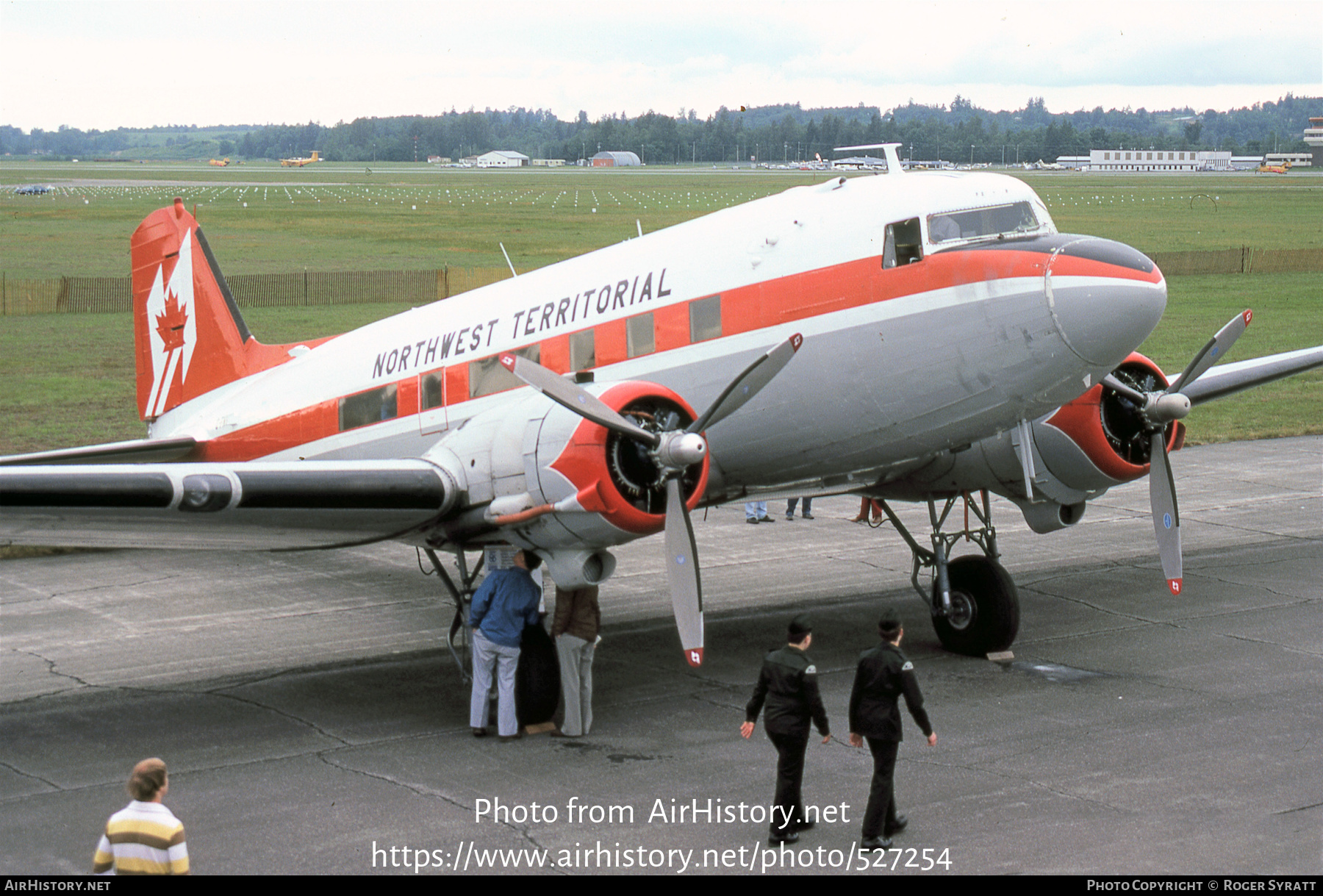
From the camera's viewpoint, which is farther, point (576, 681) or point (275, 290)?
point (275, 290)

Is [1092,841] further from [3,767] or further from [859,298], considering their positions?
[3,767]

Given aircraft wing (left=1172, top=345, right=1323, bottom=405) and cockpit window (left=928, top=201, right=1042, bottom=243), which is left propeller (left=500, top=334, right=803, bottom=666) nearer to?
cockpit window (left=928, top=201, right=1042, bottom=243)

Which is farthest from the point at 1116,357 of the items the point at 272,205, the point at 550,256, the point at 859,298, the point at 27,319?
the point at 272,205

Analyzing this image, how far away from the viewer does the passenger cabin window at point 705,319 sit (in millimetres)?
13477

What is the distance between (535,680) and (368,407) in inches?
181

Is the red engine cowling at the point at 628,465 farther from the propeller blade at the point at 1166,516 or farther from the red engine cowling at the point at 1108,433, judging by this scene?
the propeller blade at the point at 1166,516

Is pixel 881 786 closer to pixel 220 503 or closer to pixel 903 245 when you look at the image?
pixel 903 245

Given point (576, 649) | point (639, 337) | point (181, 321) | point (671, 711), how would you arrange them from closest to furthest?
point (576, 649) → point (671, 711) → point (639, 337) → point (181, 321)

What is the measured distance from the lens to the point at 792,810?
10000 millimetres

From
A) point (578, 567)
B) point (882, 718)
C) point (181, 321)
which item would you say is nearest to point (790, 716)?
point (882, 718)

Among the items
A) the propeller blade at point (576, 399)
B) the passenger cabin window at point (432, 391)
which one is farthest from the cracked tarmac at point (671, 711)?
the passenger cabin window at point (432, 391)

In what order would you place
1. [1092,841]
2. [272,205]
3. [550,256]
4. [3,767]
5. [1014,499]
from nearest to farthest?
[1092,841], [3,767], [1014,499], [550,256], [272,205]

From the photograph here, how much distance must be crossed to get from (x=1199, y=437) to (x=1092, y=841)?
22.9 m

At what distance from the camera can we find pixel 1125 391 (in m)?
14.8
